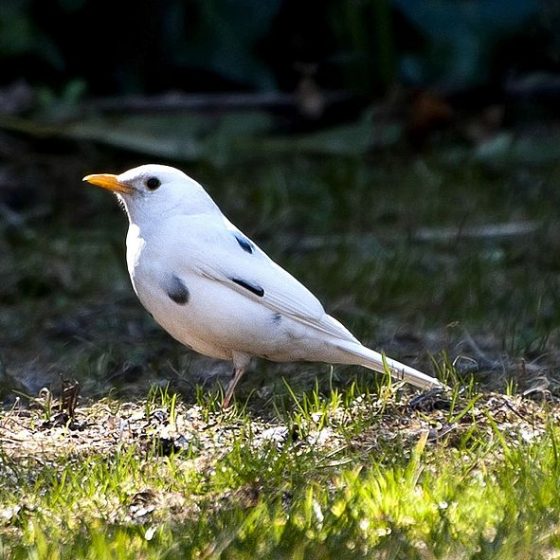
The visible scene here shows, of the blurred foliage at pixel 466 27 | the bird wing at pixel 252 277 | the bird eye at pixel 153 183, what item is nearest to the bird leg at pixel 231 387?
the bird wing at pixel 252 277

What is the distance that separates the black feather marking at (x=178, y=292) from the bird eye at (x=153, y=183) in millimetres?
455

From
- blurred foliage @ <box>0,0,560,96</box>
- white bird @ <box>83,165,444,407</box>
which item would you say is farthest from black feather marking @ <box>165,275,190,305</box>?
blurred foliage @ <box>0,0,560,96</box>

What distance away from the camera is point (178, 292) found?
4.64m

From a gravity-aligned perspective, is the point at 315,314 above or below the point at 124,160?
above

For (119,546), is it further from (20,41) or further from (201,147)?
(20,41)

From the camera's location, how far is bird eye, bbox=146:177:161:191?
4961mm

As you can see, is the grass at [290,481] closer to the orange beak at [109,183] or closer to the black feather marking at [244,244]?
the black feather marking at [244,244]

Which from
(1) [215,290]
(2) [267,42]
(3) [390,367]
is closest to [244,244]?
(1) [215,290]

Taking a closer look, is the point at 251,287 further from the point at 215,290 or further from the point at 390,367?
the point at 390,367

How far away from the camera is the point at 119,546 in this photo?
3.48 metres

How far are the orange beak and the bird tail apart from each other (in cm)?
91

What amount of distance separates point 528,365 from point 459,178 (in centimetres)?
331

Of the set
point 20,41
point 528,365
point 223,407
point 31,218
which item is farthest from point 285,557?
point 20,41

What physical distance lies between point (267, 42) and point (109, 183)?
441 centimetres
